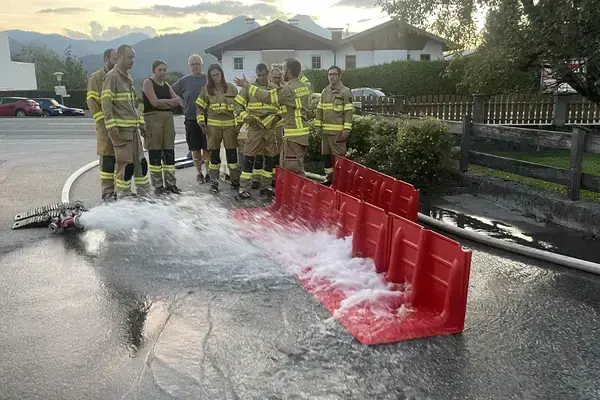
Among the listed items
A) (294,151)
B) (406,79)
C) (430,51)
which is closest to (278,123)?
(294,151)

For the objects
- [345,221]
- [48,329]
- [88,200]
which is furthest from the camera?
[88,200]

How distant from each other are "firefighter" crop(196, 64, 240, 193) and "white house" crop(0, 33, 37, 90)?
61159 mm

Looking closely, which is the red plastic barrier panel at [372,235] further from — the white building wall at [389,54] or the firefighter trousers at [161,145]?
the white building wall at [389,54]

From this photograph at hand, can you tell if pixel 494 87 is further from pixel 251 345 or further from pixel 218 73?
pixel 251 345

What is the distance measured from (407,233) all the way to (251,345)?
1.61 m

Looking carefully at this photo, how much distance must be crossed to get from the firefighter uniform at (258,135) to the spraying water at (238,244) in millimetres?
1114

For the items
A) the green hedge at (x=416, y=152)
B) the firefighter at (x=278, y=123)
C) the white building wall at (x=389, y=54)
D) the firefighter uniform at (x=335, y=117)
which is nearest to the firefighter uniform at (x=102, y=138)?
the firefighter at (x=278, y=123)

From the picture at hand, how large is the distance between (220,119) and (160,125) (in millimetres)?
1001

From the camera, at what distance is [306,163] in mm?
11719

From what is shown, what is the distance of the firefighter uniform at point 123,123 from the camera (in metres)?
7.68

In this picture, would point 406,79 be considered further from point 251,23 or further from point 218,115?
point 218,115

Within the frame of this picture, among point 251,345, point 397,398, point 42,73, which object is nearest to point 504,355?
point 397,398

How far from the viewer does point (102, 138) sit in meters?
8.11

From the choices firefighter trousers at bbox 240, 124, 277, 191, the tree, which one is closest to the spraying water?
firefighter trousers at bbox 240, 124, 277, 191
